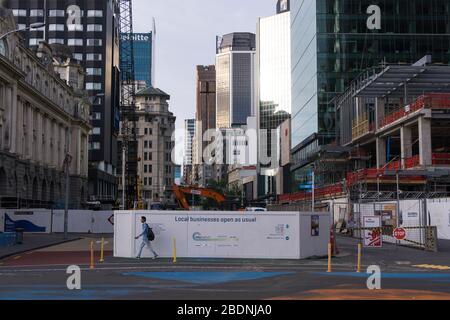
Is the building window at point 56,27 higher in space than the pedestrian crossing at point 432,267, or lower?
higher

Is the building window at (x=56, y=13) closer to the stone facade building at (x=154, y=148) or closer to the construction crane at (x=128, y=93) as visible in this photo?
the construction crane at (x=128, y=93)

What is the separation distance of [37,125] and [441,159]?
5431 cm

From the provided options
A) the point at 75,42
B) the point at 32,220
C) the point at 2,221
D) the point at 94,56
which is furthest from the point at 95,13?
the point at 2,221

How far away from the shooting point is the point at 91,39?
12262cm

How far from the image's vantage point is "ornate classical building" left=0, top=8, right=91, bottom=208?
65750 millimetres

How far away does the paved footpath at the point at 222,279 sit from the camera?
45.3 ft

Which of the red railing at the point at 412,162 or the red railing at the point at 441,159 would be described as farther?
the red railing at the point at 412,162

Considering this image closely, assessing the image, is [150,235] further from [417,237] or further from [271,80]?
[271,80]

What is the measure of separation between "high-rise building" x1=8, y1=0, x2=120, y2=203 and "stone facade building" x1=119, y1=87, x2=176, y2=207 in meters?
49.6

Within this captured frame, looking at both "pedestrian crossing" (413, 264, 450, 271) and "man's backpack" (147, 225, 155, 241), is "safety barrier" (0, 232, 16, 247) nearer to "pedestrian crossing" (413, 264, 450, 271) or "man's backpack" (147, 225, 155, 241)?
"man's backpack" (147, 225, 155, 241)

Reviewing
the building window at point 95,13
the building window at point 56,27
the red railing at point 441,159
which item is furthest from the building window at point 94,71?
the red railing at point 441,159

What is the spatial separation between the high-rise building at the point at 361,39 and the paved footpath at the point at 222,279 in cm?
5885

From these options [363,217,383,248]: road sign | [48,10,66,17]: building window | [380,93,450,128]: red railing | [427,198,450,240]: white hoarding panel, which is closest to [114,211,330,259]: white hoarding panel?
[363,217,383,248]: road sign
